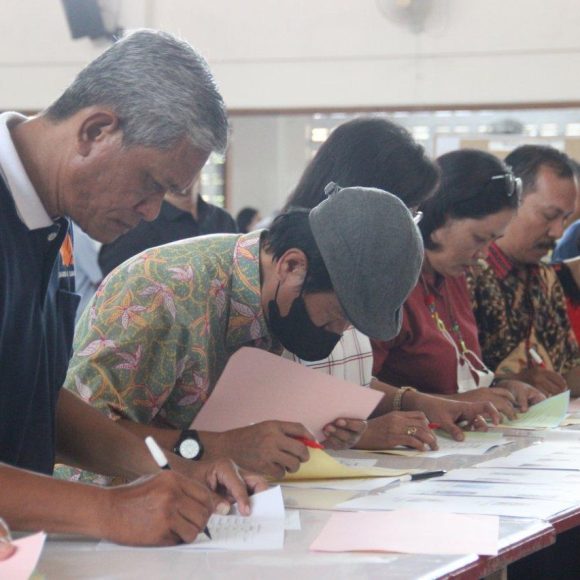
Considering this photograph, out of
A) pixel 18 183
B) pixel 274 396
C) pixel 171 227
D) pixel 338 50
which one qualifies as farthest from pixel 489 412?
pixel 338 50

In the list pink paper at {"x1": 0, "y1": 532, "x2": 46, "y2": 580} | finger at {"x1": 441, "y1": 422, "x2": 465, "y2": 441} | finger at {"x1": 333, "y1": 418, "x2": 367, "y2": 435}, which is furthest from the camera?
finger at {"x1": 441, "y1": 422, "x2": 465, "y2": 441}

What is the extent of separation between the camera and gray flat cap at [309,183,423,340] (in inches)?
82.2

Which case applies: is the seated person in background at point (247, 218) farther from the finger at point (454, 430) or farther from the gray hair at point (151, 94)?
the gray hair at point (151, 94)

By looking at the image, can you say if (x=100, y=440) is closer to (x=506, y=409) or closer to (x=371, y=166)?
(x=371, y=166)

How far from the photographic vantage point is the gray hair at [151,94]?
5.41 ft

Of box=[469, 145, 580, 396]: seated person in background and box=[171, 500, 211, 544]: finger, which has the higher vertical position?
box=[171, 500, 211, 544]: finger

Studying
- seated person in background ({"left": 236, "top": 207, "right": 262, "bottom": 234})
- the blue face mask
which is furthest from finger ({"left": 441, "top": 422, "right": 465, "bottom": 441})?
seated person in background ({"left": 236, "top": 207, "right": 262, "bottom": 234})

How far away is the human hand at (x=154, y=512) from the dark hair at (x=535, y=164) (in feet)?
8.32

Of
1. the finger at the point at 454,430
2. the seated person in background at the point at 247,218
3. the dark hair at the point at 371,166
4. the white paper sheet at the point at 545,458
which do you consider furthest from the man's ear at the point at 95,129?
the seated person in background at the point at 247,218

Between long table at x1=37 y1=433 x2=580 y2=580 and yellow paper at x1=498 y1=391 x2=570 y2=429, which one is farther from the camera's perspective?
yellow paper at x1=498 y1=391 x2=570 y2=429

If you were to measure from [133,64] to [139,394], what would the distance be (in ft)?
2.11

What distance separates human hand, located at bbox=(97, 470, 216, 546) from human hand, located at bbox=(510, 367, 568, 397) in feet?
6.89

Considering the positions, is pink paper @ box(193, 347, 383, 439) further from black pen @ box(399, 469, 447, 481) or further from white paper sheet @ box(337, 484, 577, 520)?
white paper sheet @ box(337, 484, 577, 520)

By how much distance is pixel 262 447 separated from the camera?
2.02 meters
